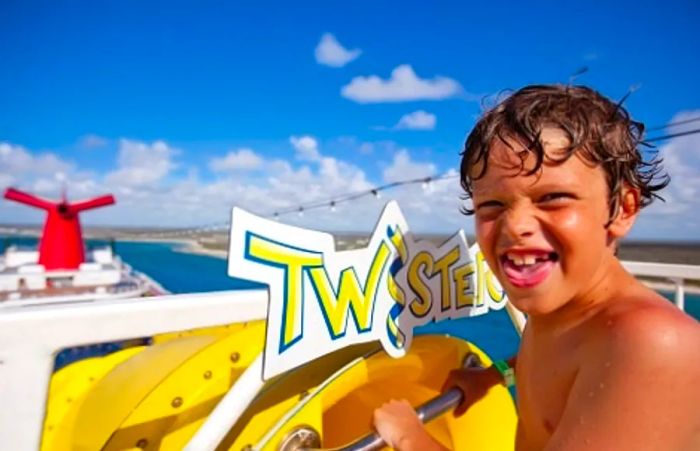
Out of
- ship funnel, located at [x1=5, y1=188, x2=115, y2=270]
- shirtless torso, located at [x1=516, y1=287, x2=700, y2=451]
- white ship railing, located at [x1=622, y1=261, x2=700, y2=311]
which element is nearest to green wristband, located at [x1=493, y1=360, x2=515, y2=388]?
shirtless torso, located at [x1=516, y1=287, x2=700, y2=451]

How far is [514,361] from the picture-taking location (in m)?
1.36

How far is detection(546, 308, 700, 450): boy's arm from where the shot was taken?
27.9 inches

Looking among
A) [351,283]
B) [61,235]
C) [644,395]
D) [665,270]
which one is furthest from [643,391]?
[61,235]

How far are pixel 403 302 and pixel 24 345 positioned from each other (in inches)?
30.9

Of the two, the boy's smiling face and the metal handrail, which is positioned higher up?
the boy's smiling face

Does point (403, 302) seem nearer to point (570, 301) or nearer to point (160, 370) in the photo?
point (570, 301)

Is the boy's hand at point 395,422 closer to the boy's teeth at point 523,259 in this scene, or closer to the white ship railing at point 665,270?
the boy's teeth at point 523,259

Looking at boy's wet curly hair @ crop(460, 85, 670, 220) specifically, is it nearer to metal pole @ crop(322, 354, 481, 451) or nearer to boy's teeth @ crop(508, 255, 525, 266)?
boy's teeth @ crop(508, 255, 525, 266)

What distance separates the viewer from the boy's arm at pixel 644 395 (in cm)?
71

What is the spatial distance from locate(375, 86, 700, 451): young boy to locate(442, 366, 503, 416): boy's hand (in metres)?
0.18

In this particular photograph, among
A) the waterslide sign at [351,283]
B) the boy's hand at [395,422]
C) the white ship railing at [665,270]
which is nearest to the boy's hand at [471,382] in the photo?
the waterslide sign at [351,283]

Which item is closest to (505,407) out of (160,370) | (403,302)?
(403,302)

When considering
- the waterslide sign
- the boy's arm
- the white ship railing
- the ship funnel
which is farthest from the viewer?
the ship funnel

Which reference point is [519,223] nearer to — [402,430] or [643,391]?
[643,391]
